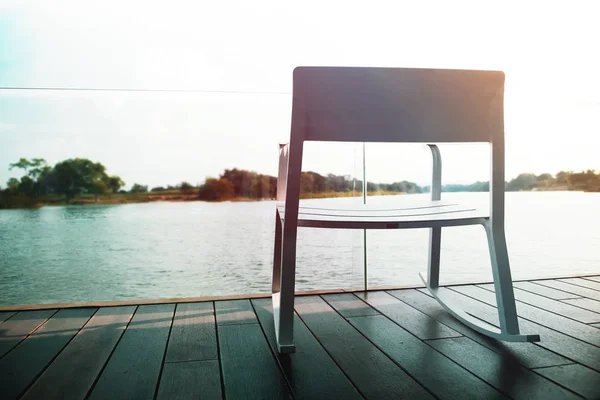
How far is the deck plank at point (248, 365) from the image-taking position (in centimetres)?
101

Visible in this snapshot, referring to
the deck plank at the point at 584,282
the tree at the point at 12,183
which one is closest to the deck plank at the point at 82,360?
the tree at the point at 12,183

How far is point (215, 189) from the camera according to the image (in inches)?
72.1

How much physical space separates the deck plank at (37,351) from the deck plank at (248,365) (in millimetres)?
432

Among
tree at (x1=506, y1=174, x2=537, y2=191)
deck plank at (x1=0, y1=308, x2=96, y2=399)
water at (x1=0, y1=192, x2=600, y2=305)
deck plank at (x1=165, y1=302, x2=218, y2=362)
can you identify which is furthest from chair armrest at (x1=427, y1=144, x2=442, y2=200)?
deck plank at (x1=0, y1=308, x2=96, y2=399)

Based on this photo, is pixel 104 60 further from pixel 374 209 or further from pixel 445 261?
pixel 445 261

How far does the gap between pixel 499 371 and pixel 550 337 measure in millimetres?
331

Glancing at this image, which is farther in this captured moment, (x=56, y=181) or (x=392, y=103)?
(x=56, y=181)

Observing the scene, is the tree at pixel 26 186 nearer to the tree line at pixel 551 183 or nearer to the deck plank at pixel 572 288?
the tree line at pixel 551 183

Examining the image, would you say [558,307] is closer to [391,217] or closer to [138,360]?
[391,217]

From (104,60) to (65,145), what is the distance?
1.91 feet

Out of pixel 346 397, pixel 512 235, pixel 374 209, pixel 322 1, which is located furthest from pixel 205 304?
pixel 322 1

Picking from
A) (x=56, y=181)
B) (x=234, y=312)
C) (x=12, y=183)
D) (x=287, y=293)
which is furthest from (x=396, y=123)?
(x=12, y=183)

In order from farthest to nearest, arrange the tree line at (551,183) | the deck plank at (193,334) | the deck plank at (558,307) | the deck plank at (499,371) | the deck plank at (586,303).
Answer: the tree line at (551,183), the deck plank at (586,303), the deck plank at (558,307), the deck plank at (193,334), the deck plank at (499,371)

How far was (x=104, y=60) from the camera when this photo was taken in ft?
6.95
